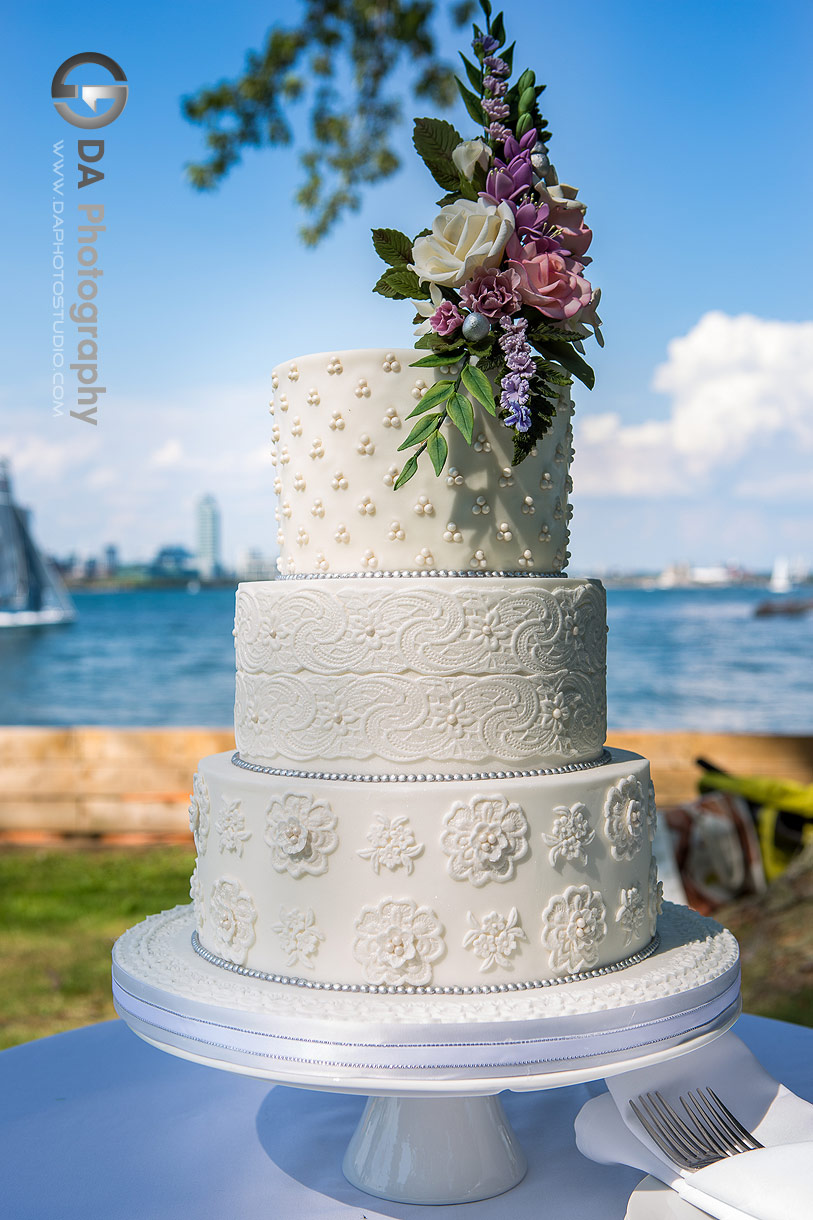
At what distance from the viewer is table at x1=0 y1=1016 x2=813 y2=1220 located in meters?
1.88

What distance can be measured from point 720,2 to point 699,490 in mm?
10208

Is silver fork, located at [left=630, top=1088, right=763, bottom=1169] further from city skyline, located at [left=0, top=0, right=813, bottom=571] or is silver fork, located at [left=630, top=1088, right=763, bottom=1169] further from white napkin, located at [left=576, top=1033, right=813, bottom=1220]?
city skyline, located at [left=0, top=0, right=813, bottom=571]

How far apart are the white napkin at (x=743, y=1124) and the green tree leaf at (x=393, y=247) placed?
154cm

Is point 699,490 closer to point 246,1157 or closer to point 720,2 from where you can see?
point 720,2

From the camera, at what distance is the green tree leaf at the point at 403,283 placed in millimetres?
1878

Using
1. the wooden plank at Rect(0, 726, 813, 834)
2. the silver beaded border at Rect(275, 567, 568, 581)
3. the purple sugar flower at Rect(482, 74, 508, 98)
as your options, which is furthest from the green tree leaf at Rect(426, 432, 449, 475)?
the wooden plank at Rect(0, 726, 813, 834)

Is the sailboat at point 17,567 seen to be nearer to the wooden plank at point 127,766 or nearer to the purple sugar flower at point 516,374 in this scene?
the wooden plank at point 127,766

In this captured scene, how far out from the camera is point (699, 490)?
20172 mm

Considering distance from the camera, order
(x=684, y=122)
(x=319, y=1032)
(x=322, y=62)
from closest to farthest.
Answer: (x=319, y=1032) → (x=322, y=62) → (x=684, y=122)

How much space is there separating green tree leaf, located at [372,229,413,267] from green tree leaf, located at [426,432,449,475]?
0.33 metres

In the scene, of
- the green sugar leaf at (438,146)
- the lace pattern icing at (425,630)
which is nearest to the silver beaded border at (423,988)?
the lace pattern icing at (425,630)

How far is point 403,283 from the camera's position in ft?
6.17

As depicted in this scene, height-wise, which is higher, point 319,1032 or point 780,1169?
point 319,1032

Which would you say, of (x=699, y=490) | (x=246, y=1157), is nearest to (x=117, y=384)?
(x=699, y=490)
